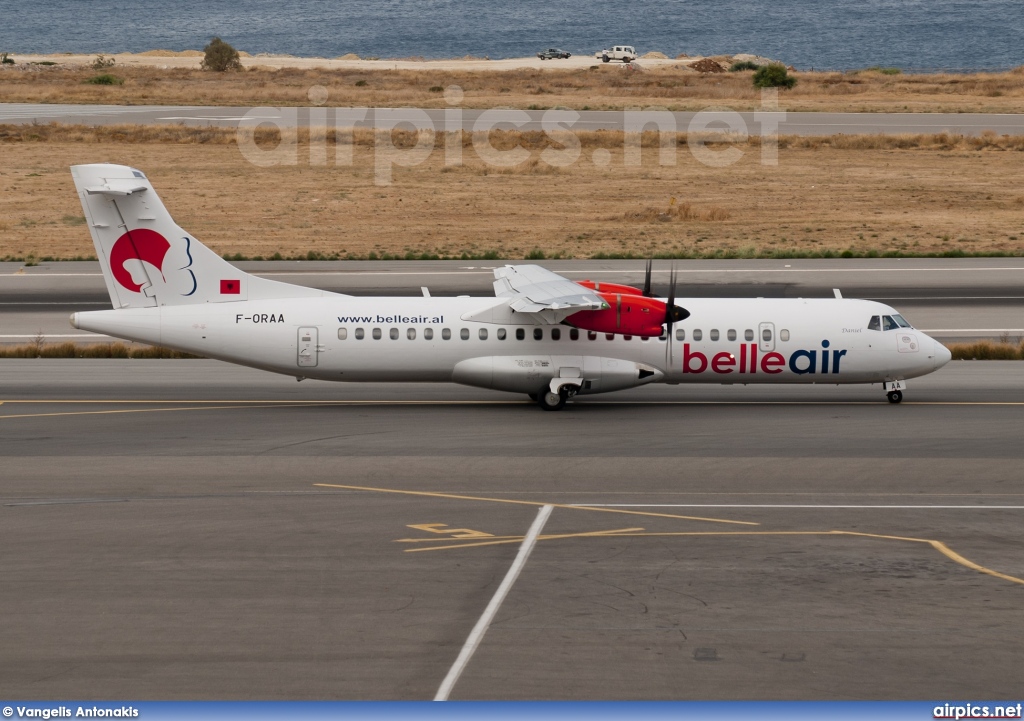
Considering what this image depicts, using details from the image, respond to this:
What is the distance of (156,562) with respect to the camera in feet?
68.2

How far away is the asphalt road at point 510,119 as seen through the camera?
314 ft

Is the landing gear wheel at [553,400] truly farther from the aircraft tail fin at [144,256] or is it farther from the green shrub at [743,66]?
the green shrub at [743,66]

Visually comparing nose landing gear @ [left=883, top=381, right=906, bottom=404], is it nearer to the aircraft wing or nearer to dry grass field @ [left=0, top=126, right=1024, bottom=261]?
the aircraft wing

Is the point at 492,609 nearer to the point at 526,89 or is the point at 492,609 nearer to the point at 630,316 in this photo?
the point at 630,316

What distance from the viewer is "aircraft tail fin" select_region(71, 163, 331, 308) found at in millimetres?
32562

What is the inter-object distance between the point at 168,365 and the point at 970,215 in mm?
48907

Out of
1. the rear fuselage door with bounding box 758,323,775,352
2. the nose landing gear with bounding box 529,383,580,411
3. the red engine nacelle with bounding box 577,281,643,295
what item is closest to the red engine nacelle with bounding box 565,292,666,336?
the red engine nacelle with bounding box 577,281,643,295

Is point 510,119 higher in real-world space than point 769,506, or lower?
higher

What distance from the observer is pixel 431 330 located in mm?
32781

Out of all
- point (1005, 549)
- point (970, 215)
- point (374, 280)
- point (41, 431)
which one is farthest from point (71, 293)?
point (970, 215)

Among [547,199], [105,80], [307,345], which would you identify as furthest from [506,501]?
[105,80]

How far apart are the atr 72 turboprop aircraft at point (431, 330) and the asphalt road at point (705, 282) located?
1120 cm

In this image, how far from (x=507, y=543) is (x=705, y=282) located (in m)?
31.2

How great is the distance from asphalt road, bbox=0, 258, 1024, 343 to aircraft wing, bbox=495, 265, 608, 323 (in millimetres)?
14064
